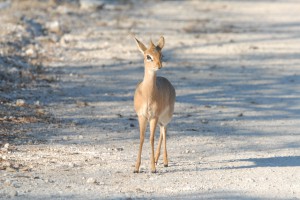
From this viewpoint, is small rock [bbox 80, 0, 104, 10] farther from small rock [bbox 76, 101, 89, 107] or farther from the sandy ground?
small rock [bbox 76, 101, 89, 107]

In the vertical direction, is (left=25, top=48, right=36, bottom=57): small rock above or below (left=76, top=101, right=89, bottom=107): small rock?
above

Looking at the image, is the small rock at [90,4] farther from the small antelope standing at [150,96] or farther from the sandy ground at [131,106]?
the small antelope standing at [150,96]

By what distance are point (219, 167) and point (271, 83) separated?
7.67m

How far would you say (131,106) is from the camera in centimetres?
1391

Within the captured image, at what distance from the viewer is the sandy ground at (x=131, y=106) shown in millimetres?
8523

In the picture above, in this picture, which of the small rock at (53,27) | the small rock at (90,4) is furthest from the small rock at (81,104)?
the small rock at (90,4)

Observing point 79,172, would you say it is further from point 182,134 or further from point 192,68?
point 192,68

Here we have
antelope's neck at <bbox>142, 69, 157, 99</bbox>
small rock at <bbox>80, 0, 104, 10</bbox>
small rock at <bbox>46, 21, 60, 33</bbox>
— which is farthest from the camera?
small rock at <bbox>80, 0, 104, 10</bbox>

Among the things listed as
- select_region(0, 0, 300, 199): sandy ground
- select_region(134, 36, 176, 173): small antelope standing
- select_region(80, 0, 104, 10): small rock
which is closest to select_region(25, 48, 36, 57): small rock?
select_region(0, 0, 300, 199): sandy ground

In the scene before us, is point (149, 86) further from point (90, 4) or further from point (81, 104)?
point (90, 4)

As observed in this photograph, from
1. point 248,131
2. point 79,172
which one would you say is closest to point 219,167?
point 79,172

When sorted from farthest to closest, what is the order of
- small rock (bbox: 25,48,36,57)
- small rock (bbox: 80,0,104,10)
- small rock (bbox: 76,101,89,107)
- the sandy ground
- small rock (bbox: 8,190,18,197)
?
small rock (bbox: 80,0,104,10) < small rock (bbox: 25,48,36,57) < small rock (bbox: 76,101,89,107) < the sandy ground < small rock (bbox: 8,190,18,197)

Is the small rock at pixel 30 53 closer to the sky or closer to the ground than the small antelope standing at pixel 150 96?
closer to the ground

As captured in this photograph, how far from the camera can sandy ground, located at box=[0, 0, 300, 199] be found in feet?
28.0
